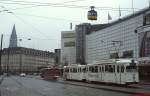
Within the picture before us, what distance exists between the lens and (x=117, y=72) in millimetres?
42031

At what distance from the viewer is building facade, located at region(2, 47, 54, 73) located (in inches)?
6127

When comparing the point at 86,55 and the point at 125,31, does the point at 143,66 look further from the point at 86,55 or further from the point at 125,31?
the point at 86,55

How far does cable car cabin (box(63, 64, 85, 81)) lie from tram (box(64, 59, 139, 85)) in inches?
64.6

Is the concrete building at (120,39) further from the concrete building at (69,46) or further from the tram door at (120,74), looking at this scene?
the tram door at (120,74)

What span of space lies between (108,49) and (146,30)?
6610cm

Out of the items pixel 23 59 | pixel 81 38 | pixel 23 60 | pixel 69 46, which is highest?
pixel 81 38

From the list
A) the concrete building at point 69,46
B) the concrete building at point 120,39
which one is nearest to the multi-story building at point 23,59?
the concrete building at point 69,46

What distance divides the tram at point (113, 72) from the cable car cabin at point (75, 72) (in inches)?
64.6

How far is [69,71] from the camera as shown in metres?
66.7

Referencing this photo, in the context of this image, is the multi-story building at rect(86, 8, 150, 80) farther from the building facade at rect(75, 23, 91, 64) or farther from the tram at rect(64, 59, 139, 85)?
the tram at rect(64, 59, 139, 85)

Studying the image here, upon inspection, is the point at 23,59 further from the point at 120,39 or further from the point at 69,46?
the point at 120,39

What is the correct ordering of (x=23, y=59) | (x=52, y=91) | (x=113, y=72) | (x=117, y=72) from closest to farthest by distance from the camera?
(x=52, y=91) → (x=117, y=72) → (x=113, y=72) → (x=23, y=59)

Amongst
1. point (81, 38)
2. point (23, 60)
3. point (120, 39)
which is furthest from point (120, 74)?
point (81, 38)

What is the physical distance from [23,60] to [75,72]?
9767 cm
